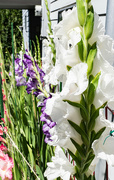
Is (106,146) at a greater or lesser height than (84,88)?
lesser

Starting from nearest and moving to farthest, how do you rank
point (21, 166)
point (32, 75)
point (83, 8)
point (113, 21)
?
point (83, 8) < point (113, 21) < point (21, 166) < point (32, 75)

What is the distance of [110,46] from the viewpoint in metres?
0.44

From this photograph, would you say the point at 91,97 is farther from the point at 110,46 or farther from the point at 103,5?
the point at 103,5

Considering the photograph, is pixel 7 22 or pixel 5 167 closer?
pixel 5 167

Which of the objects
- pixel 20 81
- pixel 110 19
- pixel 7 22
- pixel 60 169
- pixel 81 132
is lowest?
pixel 20 81

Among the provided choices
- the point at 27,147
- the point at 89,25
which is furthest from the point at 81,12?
the point at 27,147

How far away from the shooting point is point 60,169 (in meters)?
0.48

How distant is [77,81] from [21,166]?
3.49 feet

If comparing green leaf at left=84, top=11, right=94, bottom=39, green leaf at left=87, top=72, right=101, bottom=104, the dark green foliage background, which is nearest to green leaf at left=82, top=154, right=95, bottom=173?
green leaf at left=87, top=72, right=101, bottom=104

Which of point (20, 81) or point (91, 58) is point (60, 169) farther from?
point (20, 81)

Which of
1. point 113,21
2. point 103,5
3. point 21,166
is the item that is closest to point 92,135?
point 113,21

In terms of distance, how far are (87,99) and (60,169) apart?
17 centimetres

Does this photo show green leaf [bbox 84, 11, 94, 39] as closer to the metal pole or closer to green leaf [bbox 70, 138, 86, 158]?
green leaf [bbox 70, 138, 86, 158]

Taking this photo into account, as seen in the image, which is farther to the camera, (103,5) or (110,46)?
(103,5)
